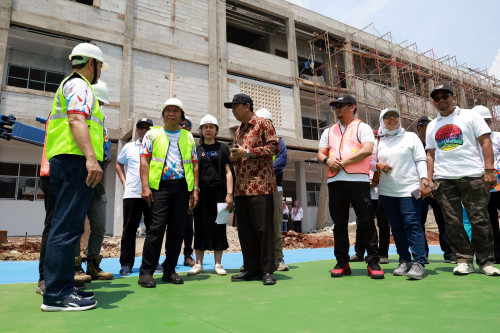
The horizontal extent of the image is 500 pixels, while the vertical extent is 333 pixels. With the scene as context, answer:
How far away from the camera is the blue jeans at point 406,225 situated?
3.22 metres

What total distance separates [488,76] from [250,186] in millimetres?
32104

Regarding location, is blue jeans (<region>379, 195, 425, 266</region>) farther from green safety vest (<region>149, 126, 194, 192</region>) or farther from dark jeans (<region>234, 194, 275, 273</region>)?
green safety vest (<region>149, 126, 194, 192</region>)

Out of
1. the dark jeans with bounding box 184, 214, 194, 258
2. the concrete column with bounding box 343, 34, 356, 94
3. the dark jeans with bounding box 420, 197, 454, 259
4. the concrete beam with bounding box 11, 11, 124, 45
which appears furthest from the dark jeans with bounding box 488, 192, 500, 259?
the concrete column with bounding box 343, 34, 356, 94

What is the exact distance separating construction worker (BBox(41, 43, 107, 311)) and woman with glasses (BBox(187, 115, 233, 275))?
1.59m

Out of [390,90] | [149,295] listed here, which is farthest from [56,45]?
[390,90]

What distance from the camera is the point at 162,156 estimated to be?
325 cm

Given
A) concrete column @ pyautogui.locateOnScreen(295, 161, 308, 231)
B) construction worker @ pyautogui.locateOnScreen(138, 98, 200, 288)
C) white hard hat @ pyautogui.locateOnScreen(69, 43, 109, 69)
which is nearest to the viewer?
white hard hat @ pyautogui.locateOnScreen(69, 43, 109, 69)

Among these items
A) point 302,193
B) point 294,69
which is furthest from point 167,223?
point 294,69

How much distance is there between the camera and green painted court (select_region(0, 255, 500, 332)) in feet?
5.40

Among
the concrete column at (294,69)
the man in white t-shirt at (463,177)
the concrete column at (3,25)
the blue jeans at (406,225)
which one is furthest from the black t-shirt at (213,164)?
the concrete column at (294,69)

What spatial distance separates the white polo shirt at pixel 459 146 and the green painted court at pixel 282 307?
3.31 feet

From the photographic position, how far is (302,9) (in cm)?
1908

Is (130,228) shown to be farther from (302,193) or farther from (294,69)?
(294,69)

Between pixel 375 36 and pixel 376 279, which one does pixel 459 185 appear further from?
pixel 375 36
